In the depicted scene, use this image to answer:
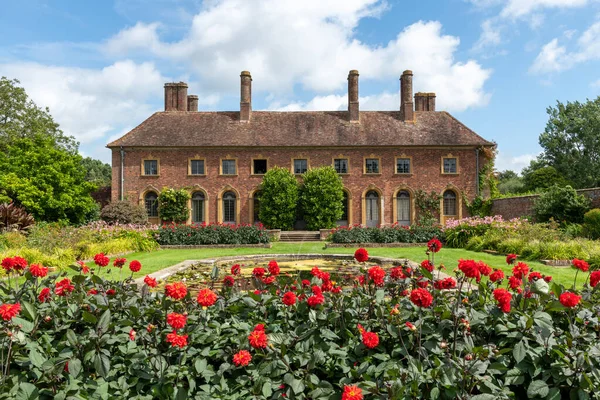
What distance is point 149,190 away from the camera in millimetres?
24656

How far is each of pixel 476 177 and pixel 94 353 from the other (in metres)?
25.6

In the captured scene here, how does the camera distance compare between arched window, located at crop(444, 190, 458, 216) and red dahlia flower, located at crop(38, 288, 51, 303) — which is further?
arched window, located at crop(444, 190, 458, 216)

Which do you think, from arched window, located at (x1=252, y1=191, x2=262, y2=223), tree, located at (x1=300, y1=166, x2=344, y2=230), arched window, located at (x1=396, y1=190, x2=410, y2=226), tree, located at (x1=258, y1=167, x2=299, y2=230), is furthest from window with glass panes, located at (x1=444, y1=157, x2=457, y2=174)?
arched window, located at (x1=252, y1=191, x2=262, y2=223)

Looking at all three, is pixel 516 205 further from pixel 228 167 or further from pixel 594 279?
pixel 594 279

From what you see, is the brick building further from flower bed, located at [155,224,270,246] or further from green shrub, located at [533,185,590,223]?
green shrub, located at [533,185,590,223]

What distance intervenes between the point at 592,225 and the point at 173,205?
2121cm

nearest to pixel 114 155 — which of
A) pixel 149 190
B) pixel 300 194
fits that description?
pixel 149 190

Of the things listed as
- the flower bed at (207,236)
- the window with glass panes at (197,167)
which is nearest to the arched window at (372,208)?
the flower bed at (207,236)

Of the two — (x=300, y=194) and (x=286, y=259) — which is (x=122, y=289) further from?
(x=300, y=194)

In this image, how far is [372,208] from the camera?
81.7 feet

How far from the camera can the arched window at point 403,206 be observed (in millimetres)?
24859

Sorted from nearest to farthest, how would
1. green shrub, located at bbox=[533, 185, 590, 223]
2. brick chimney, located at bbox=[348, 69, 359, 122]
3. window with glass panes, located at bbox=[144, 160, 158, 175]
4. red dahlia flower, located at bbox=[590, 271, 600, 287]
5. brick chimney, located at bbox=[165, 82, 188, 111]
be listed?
red dahlia flower, located at bbox=[590, 271, 600, 287]
green shrub, located at bbox=[533, 185, 590, 223]
window with glass panes, located at bbox=[144, 160, 158, 175]
brick chimney, located at bbox=[348, 69, 359, 122]
brick chimney, located at bbox=[165, 82, 188, 111]

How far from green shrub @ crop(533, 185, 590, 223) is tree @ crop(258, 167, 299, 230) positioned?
12781mm

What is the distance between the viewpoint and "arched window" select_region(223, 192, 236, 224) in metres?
24.8
